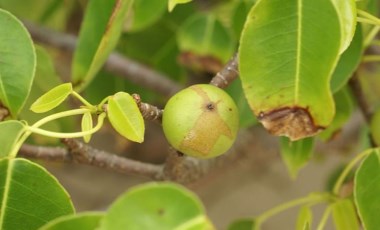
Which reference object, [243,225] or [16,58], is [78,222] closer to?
[16,58]

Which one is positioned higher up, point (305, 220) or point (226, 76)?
point (226, 76)

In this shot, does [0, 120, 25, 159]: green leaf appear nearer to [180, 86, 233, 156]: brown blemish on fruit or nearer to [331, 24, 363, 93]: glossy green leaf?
[180, 86, 233, 156]: brown blemish on fruit

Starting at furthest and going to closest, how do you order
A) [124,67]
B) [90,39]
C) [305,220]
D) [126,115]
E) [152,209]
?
1. [124,67]
2. [90,39]
3. [305,220]
4. [126,115]
5. [152,209]

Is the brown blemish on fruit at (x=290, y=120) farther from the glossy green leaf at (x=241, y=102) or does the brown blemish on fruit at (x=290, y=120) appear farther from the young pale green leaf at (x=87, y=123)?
the glossy green leaf at (x=241, y=102)

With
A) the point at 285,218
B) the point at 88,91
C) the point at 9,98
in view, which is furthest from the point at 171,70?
the point at 285,218

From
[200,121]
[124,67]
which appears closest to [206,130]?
[200,121]

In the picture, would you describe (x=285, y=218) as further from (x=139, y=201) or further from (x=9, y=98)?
(x=139, y=201)

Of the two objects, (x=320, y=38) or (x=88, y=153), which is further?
(x=88, y=153)
